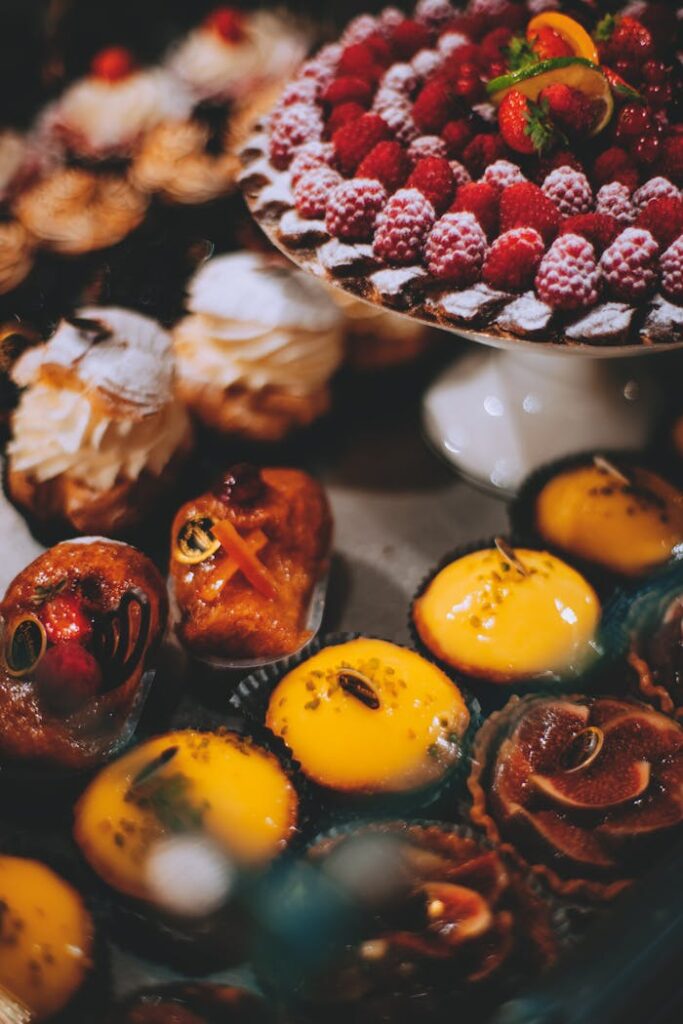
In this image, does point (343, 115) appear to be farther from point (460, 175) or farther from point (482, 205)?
point (482, 205)

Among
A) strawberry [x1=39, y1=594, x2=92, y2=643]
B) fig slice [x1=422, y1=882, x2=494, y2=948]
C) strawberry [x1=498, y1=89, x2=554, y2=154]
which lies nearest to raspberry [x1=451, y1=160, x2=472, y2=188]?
strawberry [x1=498, y1=89, x2=554, y2=154]

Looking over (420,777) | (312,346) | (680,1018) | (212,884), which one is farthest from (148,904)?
(312,346)

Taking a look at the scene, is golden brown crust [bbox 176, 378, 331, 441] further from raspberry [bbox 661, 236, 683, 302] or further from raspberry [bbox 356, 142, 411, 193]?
raspberry [bbox 661, 236, 683, 302]

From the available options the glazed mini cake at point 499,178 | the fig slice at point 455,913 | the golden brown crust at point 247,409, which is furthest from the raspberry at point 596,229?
the fig slice at point 455,913

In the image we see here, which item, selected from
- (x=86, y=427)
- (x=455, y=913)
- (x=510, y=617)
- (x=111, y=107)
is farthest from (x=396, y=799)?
(x=111, y=107)

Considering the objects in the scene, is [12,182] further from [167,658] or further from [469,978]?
[469,978]
